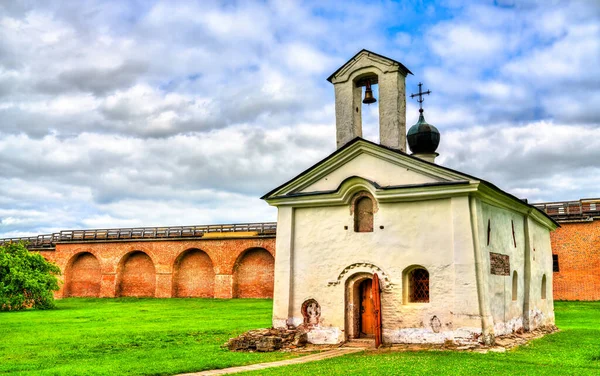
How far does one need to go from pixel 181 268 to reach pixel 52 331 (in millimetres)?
15944

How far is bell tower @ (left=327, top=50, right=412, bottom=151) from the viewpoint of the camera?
1462 centimetres

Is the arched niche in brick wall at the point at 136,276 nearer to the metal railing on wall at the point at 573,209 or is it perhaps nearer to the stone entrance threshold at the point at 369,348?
the stone entrance threshold at the point at 369,348

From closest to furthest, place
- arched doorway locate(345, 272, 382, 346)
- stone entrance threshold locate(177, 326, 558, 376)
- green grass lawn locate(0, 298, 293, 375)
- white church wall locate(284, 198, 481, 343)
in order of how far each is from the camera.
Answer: stone entrance threshold locate(177, 326, 558, 376)
green grass lawn locate(0, 298, 293, 375)
white church wall locate(284, 198, 481, 343)
arched doorway locate(345, 272, 382, 346)

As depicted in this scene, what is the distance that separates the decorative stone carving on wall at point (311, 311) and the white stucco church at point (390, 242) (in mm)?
26

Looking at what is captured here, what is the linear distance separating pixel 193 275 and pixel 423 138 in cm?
1977

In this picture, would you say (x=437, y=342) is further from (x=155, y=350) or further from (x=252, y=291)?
(x=252, y=291)

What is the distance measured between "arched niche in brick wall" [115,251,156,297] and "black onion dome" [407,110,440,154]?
21.5m

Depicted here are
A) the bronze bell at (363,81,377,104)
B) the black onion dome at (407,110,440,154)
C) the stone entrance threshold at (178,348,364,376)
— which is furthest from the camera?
the black onion dome at (407,110,440,154)

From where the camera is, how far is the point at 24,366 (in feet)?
36.9

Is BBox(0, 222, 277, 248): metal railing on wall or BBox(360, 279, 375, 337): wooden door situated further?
BBox(0, 222, 277, 248): metal railing on wall

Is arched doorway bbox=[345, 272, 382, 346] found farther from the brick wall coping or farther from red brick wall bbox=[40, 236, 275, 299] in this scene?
the brick wall coping

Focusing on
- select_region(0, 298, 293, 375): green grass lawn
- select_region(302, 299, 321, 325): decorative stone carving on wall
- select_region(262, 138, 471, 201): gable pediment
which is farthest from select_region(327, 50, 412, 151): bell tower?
select_region(0, 298, 293, 375): green grass lawn

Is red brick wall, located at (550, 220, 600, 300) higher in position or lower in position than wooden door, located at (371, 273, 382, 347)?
higher

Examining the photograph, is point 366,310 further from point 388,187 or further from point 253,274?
point 253,274
